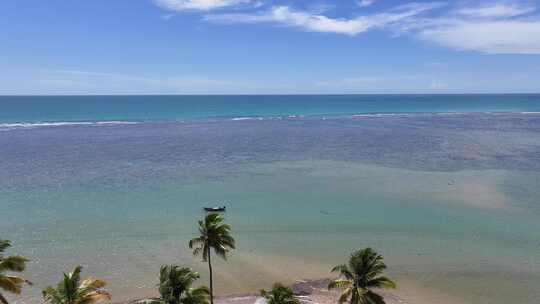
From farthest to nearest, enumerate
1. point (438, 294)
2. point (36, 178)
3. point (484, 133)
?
point (484, 133), point (36, 178), point (438, 294)

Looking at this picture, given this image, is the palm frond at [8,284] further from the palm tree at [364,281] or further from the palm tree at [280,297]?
the palm tree at [364,281]

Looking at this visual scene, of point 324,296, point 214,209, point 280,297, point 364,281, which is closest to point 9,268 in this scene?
point 280,297

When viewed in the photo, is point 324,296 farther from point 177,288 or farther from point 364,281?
point 177,288

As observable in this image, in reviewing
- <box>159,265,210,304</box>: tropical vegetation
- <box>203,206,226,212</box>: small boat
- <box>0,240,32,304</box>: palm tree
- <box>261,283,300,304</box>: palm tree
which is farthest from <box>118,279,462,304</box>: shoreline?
<box>203,206,226,212</box>: small boat

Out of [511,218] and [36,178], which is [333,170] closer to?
[511,218]

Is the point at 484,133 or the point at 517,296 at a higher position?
the point at 484,133

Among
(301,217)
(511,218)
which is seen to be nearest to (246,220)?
(301,217)

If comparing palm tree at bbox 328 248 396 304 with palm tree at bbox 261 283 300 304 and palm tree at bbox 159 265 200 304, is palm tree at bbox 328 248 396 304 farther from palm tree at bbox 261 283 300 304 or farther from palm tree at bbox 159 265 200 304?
palm tree at bbox 159 265 200 304
